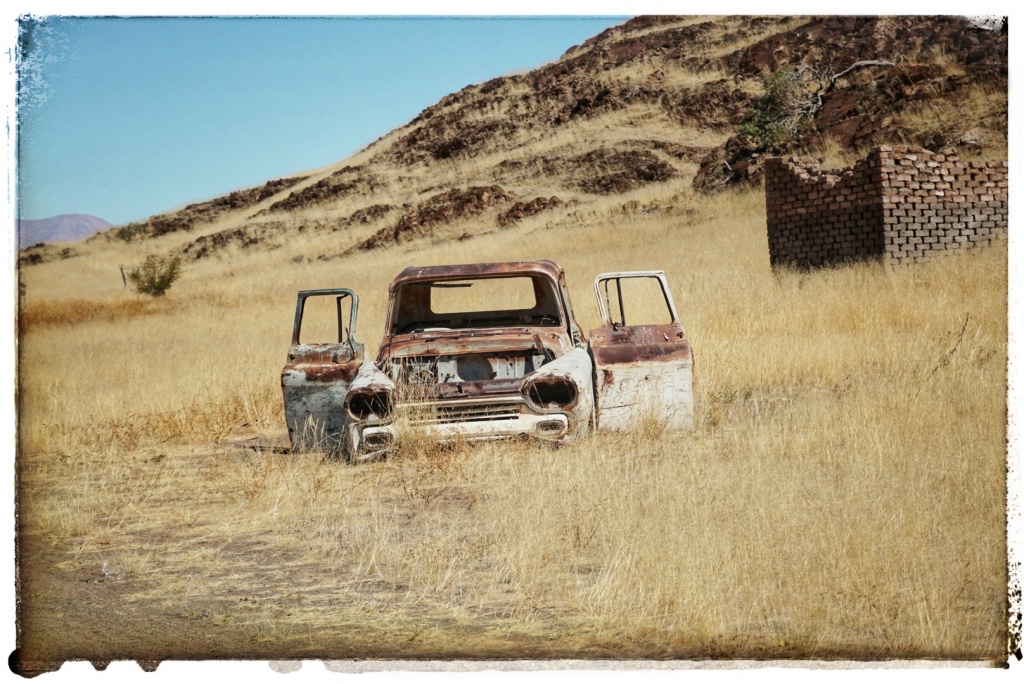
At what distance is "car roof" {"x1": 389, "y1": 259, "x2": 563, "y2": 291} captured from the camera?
596cm

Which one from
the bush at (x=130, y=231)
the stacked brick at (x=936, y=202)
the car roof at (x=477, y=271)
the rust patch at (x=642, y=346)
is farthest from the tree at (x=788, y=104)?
the bush at (x=130, y=231)

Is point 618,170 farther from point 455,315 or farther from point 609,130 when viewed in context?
point 455,315

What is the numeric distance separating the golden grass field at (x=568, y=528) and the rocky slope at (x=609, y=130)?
910 cm

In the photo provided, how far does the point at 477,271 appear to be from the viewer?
5.98 meters

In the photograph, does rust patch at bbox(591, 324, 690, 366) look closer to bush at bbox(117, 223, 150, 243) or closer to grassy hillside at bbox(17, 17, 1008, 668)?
grassy hillside at bbox(17, 17, 1008, 668)

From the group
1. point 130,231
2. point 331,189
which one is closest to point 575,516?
point 130,231

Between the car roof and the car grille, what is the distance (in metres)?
1.00

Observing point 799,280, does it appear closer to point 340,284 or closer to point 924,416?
point 924,416

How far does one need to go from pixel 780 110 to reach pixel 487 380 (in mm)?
13666

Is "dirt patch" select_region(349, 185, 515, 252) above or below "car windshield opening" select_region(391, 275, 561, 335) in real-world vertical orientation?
above

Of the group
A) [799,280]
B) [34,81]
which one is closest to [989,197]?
[799,280]

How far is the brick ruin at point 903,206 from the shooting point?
31.6ft

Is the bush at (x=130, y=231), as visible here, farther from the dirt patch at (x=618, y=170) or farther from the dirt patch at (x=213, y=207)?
the dirt patch at (x=618, y=170)

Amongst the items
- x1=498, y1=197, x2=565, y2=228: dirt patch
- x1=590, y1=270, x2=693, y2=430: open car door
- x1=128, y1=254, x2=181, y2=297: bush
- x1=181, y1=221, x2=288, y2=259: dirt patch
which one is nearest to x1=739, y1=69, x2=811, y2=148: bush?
x1=498, y1=197, x2=565, y2=228: dirt patch
